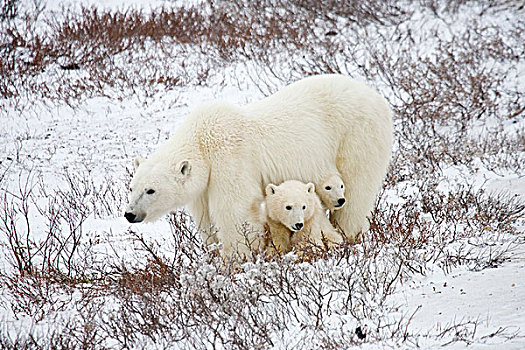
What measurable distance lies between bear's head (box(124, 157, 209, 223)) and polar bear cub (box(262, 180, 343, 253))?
2.06 ft

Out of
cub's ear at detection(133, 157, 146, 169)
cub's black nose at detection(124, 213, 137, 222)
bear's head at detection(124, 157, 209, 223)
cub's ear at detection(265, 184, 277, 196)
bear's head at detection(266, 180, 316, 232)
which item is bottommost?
bear's head at detection(266, 180, 316, 232)

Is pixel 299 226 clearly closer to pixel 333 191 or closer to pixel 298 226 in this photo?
pixel 298 226

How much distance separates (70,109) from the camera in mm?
7992

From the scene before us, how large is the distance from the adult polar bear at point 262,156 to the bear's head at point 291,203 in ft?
0.46

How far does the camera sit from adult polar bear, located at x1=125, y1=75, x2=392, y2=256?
12.9 ft

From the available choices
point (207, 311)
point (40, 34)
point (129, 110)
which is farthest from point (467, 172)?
point (40, 34)

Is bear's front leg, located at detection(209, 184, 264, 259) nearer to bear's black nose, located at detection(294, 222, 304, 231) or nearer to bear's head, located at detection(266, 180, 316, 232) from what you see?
bear's head, located at detection(266, 180, 316, 232)

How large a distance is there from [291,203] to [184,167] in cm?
88

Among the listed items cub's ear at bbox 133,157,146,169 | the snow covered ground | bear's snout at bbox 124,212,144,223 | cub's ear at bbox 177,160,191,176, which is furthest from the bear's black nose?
cub's ear at bbox 133,157,146,169

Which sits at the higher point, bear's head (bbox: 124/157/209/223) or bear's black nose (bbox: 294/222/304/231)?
bear's head (bbox: 124/157/209/223)

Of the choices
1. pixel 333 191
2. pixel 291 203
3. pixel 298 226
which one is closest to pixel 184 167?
pixel 291 203

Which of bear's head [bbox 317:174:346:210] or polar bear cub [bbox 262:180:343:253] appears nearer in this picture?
polar bear cub [bbox 262:180:343:253]

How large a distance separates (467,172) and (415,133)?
137 centimetres

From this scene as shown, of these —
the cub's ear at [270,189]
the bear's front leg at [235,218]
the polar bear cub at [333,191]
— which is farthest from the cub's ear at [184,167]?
the polar bear cub at [333,191]
